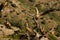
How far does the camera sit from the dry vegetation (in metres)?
20.7

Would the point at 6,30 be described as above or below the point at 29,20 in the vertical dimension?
above

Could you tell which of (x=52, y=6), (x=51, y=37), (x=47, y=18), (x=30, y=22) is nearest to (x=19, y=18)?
(x=30, y=22)

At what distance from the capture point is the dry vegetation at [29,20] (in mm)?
20703

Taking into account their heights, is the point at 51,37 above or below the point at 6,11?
below

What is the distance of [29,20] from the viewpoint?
966 inches

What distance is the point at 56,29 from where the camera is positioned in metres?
23.7

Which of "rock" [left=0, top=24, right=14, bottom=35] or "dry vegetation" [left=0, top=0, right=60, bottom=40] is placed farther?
"dry vegetation" [left=0, top=0, right=60, bottom=40]

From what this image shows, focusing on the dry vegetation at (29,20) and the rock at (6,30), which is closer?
the rock at (6,30)

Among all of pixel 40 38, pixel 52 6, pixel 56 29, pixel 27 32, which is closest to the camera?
pixel 40 38

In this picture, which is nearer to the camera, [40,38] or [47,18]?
[40,38]

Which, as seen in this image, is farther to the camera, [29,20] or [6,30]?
[29,20]

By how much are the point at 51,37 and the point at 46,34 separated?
1.76 feet

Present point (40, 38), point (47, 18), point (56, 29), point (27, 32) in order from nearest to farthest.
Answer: point (40, 38), point (27, 32), point (56, 29), point (47, 18)

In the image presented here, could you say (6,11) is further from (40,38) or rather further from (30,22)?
(40,38)
